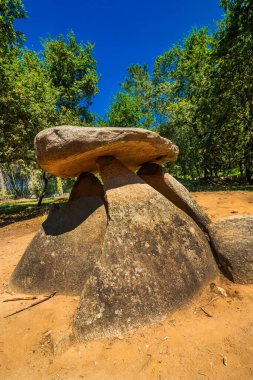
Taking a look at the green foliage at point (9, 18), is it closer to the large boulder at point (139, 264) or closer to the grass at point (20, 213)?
the grass at point (20, 213)

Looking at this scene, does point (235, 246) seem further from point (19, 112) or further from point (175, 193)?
point (19, 112)

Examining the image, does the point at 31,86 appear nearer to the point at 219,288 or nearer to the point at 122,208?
the point at 122,208

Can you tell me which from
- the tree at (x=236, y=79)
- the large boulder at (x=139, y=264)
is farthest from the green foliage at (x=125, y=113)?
the large boulder at (x=139, y=264)

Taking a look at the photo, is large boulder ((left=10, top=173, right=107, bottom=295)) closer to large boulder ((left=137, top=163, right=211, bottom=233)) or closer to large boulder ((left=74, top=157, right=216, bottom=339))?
large boulder ((left=74, top=157, right=216, bottom=339))

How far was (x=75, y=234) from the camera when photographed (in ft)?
11.3

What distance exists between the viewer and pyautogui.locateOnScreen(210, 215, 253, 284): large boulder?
118 inches

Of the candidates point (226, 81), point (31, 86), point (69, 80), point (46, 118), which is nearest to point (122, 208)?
point (46, 118)

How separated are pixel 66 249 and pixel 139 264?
1169 mm

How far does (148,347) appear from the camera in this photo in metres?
2.13

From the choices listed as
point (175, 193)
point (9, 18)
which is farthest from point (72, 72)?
point (175, 193)

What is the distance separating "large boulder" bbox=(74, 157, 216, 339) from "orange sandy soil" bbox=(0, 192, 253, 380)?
15 cm

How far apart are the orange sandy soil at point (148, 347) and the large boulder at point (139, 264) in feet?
0.49

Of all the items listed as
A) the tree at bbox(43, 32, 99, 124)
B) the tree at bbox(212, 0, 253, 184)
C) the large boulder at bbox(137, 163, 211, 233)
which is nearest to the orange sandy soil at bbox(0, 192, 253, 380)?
the large boulder at bbox(137, 163, 211, 233)

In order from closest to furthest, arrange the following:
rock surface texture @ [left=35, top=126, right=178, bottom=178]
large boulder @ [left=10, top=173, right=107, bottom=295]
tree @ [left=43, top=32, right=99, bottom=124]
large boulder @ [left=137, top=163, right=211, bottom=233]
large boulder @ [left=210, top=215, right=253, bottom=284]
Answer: rock surface texture @ [left=35, top=126, right=178, bottom=178], large boulder @ [left=210, top=215, right=253, bottom=284], large boulder @ [left=10, top=173, right=107, bottom=295], large boulder @ [left=137, top=163, right=211, bottom=233], tree @ [left=43, top=32, right=99, bottom=124]
